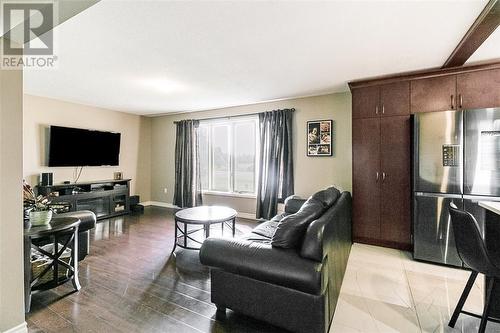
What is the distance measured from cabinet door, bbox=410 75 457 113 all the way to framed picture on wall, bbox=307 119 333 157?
136 cm

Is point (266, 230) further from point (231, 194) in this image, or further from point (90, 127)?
point (90, 127)

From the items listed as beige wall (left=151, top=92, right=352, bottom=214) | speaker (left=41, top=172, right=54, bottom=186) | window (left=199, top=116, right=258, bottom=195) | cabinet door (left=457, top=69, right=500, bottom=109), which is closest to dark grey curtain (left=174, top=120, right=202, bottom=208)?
window (left=199, top=116, right=258, bottom=195)

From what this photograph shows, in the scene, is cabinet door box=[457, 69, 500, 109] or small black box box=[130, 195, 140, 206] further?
small black box box=[130, 195, 140, 206]

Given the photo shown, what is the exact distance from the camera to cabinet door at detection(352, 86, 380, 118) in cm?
352

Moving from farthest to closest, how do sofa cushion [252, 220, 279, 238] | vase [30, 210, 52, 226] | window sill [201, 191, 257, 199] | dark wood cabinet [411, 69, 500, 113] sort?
window sill [201, 191, 257, 199] < dark wood cabinet [411, 69, 500, 113] < sofa cushion [252, 220, 279, 238] < vase [30, 210, 52, 226]

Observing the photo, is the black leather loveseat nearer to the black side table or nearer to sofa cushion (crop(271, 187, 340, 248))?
sofa cushion (crop(271, 187, 340, 248))

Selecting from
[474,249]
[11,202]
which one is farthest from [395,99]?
[11,202]

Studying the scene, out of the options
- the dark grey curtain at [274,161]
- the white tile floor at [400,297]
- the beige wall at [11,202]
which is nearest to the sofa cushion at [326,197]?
the white tile floor at [400,297]

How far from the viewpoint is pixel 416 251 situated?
300 centimetres

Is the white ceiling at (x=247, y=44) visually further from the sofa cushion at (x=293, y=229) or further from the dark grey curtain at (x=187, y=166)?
the dark grey curtain at (x=187, y=166)

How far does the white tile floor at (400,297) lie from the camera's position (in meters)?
1.85

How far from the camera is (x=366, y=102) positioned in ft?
11.8

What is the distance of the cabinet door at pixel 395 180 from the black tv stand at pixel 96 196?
17.1 ft

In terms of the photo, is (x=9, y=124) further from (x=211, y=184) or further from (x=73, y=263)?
(x=211, y=184)
